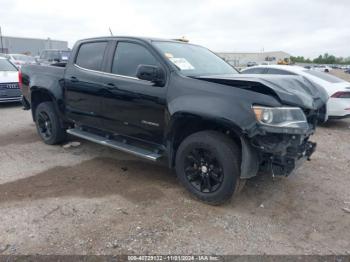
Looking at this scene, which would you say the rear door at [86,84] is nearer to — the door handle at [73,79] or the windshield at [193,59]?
the door handle at [73,79]

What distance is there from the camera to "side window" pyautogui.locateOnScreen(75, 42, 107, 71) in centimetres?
478

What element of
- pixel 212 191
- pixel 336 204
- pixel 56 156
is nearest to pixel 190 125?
pixel 212 191

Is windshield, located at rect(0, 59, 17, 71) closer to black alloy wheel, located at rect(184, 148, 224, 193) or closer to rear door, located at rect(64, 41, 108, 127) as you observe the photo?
rear door, located at rect(64, 41, 108, 127)

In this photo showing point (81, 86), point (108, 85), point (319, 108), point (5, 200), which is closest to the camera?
point (5, 200)

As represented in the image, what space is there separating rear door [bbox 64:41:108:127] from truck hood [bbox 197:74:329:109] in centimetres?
179

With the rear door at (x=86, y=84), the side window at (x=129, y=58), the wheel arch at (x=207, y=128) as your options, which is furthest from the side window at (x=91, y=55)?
the wheel arch at (x=207, y=128)

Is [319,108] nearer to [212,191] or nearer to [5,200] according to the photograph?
[212,191]

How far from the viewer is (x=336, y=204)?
3.81 meters

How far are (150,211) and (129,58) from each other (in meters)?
2.09

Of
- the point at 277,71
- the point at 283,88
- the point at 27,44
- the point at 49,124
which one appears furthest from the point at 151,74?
the point at 27,44

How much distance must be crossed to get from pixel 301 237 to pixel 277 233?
0.73 ft

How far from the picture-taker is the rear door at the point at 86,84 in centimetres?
471

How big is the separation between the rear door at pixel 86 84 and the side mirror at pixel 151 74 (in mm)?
1054

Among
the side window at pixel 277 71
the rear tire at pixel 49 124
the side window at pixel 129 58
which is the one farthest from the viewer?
the side window at pixel 277 71
